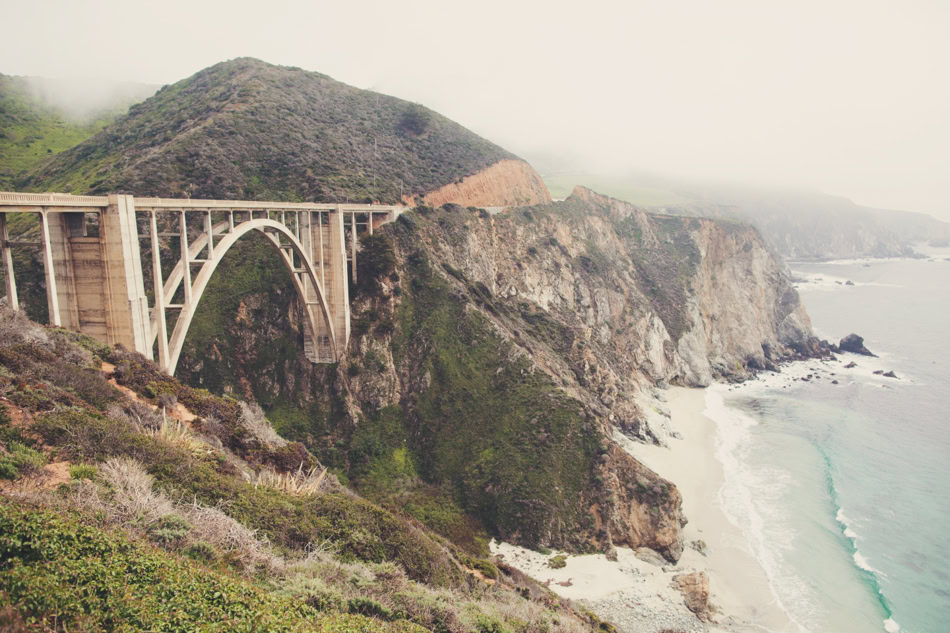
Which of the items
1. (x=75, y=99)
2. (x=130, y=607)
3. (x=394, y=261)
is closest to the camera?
(x=130, y=607)

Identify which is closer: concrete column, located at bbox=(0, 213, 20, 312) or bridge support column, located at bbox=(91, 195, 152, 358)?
concrete column, located at bbox=(0, 213, 20, 312)

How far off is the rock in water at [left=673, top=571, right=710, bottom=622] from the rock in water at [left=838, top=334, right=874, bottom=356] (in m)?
60.2

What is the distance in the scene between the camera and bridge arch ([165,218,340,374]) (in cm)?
1845

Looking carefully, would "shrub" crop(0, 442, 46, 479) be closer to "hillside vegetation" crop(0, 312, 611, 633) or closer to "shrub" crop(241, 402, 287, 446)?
"hillside vegetation" crop(0, 312, 611, 633)

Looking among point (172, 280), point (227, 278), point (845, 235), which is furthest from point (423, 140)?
point (845, 235)

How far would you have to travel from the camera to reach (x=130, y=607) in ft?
18.6

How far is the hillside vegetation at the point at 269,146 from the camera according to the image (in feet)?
133

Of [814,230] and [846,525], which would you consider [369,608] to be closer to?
[846,525]

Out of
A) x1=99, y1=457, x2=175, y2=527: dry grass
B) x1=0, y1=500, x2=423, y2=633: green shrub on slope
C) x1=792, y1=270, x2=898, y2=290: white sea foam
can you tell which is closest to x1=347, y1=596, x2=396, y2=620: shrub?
x1=0, y1=500, x2=423, y2=633: green shrub on slope

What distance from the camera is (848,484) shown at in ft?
115

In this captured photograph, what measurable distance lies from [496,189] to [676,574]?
44.5 meters

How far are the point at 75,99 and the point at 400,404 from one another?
263ft

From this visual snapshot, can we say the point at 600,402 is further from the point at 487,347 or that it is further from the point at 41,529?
the point at 41,529

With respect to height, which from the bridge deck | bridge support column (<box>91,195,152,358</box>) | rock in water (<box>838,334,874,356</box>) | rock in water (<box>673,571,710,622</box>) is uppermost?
the bridge deck
